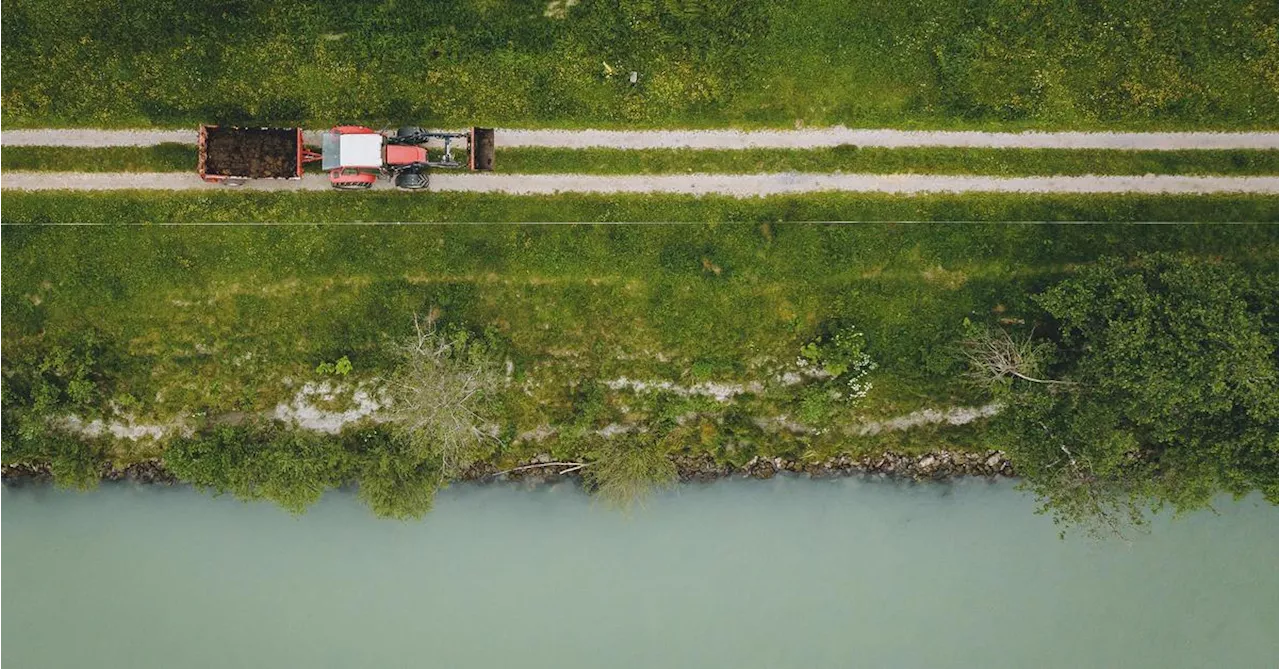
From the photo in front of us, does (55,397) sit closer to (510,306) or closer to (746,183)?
(510,306)

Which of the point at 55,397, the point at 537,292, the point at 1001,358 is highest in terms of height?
the point at 537,292

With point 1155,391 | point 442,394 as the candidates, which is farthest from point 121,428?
point 1155,391

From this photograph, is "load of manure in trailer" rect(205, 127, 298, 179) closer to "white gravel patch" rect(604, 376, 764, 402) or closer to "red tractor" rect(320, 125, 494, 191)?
"red tractor" rect(320, 125, 494, 191)

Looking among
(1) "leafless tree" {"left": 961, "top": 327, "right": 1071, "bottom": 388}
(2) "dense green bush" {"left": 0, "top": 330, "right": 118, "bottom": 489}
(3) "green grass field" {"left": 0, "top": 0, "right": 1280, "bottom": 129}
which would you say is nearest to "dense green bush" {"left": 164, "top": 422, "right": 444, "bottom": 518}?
(2) "dense green bush" {"left": 0, "top": 330, "right": 118, "bottom": 489}

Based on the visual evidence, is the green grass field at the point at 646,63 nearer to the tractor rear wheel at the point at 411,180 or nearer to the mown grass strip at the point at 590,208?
the tractor rear wheel at the point at 411,180

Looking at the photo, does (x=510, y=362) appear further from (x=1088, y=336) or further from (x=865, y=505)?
(x=1088, y=336)

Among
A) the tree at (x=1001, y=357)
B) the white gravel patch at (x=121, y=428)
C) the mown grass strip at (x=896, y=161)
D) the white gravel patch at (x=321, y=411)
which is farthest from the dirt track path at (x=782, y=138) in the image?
the white gravel patch at (x=121, y=428)
